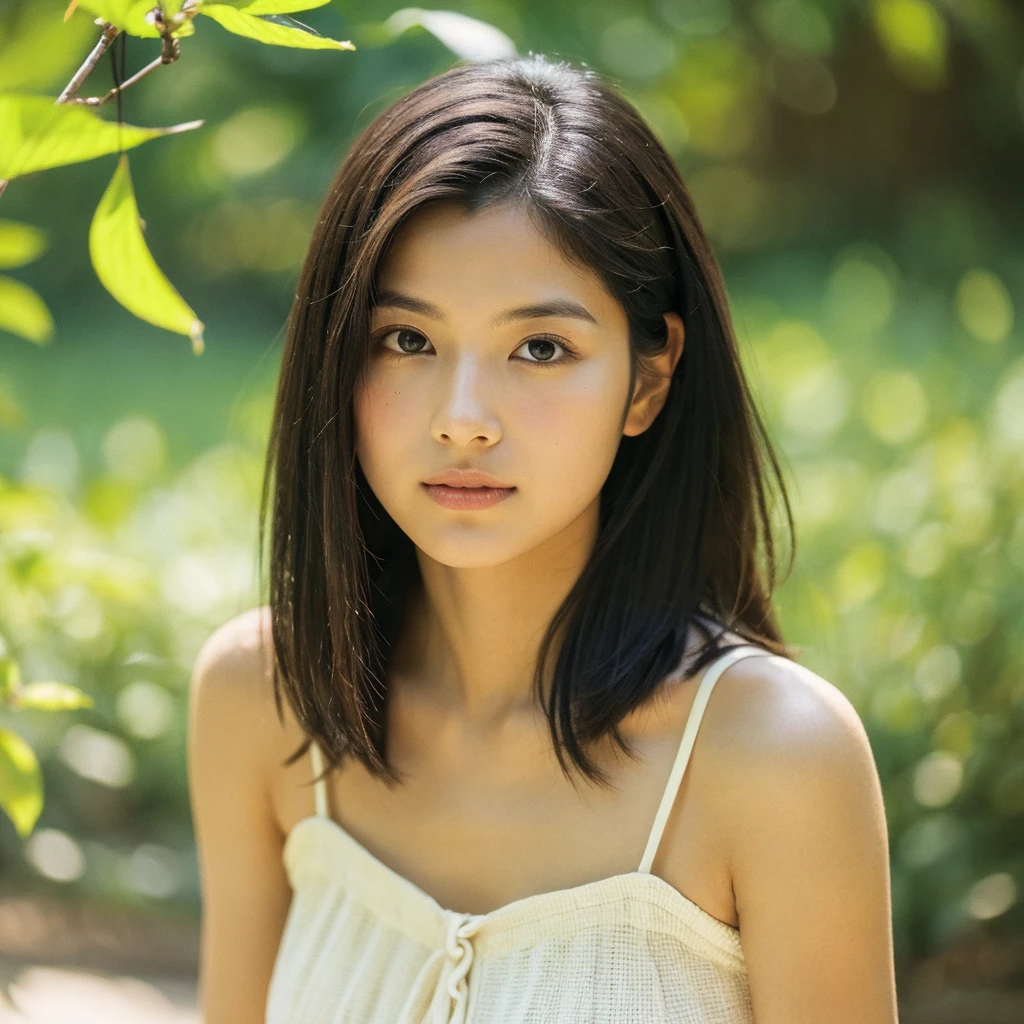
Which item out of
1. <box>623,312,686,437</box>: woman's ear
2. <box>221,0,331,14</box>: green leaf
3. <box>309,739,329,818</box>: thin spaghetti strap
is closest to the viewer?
<box>221,0,331,14</box>: green leaf

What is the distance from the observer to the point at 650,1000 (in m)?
1.39

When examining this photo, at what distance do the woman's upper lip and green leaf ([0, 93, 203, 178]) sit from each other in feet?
2.01

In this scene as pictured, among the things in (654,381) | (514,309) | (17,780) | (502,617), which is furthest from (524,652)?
(17,780)

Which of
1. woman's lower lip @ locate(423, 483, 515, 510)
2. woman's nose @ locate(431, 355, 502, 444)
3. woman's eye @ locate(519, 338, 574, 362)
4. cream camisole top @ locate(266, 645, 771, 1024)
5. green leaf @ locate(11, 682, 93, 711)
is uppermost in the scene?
woman's eye @ locate(519, 338, 574, 362)

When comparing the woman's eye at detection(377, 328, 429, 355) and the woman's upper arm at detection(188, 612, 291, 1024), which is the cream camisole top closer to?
the woman's upper arm at detection(188, 612, 291, 1024)

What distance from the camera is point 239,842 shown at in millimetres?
1744

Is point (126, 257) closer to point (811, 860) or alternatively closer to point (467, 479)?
point (467, 479)

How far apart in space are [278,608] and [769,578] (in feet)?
1.99

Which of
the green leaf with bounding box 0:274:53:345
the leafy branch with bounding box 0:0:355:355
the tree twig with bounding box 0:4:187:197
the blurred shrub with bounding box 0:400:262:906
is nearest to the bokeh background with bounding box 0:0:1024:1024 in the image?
the blurred shrub with bounding box 0:400:262:906

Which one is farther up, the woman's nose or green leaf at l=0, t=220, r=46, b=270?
green leaf at l=0, t=220, r=46, b=270

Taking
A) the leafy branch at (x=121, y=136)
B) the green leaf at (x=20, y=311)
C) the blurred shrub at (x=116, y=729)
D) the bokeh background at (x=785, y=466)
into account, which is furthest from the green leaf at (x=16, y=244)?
the blurred shrub at (x=116, y=729)

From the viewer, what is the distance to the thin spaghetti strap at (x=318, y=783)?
5.43 ft

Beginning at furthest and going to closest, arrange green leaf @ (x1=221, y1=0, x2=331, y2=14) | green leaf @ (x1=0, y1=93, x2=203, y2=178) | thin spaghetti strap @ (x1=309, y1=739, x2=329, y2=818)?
thin spaghetti strap @ (x1=309, y1=739, x2=329, y2=818) → green leaf @ (x1=221, y1=0, x2=331, y2=14) → green leaf @ (x1=0, y1=93, x2=203, y2=178)

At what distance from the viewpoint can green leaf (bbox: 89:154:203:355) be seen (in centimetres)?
80
